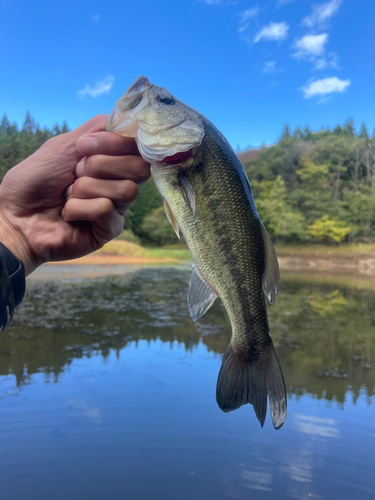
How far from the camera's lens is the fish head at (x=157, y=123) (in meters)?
1.77

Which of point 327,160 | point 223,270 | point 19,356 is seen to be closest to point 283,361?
point 19,356

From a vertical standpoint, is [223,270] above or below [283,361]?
above

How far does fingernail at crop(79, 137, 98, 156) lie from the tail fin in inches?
48.7

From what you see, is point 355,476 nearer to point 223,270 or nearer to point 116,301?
point 223,270

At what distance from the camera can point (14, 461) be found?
3.78 meters

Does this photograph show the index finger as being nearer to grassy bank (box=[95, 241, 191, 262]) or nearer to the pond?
the pond

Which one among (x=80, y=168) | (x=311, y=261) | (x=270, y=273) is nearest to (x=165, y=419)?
(x=270, y=273)

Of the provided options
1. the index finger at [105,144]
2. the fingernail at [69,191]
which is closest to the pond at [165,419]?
the fingernail at [69,191]

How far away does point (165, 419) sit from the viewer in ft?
15.6

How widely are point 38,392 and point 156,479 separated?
8.18 feet

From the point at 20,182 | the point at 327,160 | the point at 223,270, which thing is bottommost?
the point at 223,270

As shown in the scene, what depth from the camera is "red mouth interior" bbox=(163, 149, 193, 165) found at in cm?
179

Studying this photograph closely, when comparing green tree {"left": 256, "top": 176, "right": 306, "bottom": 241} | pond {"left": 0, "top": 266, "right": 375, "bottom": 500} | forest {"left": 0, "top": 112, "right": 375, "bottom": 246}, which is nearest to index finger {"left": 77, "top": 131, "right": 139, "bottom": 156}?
pond {"left": 0, "top": 266, "right": 375, "bottom": 500}

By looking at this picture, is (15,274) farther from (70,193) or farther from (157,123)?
(157,123)
